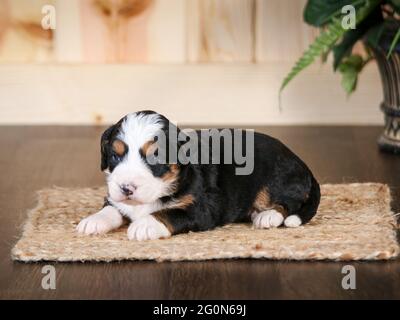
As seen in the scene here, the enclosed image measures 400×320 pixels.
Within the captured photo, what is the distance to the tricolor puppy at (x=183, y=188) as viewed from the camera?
7.02ft

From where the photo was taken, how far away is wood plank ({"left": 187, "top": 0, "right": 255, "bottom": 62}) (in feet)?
12.1

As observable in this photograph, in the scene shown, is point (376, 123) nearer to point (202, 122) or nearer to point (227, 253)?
point (202, 122)

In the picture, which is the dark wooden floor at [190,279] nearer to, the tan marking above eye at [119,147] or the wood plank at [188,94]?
the tan marking above eye at [119,147]

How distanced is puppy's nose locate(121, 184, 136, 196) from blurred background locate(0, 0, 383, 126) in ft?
5.31

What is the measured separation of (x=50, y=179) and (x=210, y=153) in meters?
0.79

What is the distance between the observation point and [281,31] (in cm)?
372

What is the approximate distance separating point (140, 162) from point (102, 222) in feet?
0.65

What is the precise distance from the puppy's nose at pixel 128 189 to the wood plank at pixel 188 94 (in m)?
1.62

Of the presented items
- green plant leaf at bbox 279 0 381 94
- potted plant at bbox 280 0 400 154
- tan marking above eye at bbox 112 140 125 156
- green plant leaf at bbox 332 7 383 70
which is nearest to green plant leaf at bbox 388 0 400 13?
potted plant at bbox 280 0 400 154

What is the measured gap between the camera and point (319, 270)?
206 centimetres
